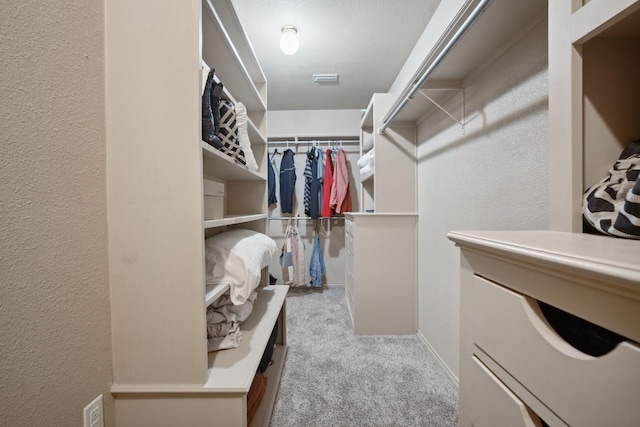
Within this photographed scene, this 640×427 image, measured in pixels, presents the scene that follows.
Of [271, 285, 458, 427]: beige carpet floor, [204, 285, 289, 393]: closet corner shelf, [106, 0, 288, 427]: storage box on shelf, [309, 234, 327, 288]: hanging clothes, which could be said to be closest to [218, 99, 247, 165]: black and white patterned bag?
[106, 0, 288, 427]: storage box on shelf

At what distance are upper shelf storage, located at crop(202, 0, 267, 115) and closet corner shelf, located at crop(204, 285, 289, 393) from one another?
1261 millimetres

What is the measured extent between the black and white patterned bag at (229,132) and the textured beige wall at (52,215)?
1.19 ft

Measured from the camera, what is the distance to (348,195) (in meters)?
2.94

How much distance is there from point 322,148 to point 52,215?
8.91ft

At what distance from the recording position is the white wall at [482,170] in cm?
83

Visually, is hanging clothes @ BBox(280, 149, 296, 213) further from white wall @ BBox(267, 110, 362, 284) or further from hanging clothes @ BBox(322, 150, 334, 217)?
hanging clothes @ BBox(322, 150, 334, 217)

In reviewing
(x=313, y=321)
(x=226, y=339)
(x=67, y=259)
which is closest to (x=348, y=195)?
(x=313, y=321)

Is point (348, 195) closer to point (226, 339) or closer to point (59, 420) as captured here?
point (226, 339)

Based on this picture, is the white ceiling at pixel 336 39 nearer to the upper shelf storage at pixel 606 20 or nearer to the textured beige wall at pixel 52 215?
the textured beige wall at pixel 52 215

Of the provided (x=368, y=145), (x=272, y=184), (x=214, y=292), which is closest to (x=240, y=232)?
(x=214, y=292)

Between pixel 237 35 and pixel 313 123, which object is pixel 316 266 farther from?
pixel 237 35

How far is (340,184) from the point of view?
2.88m

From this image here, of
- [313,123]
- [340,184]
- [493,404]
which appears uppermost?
[313,123]

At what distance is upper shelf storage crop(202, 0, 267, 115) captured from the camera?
907mm
